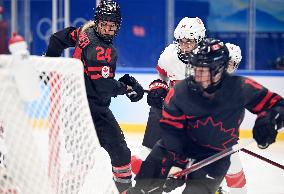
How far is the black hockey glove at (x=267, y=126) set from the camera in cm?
222

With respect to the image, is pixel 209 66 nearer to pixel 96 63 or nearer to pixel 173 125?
pixel 173 125

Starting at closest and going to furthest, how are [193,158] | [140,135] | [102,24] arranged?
[193,158] → [102,24] → [140,135]

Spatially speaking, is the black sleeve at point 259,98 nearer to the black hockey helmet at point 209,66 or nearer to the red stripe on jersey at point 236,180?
the black hockey helmet at point 209,66

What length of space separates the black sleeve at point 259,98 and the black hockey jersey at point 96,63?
88 centimetres

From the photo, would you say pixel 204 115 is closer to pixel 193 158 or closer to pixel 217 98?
pixel 217 98

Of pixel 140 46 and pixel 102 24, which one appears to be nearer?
pixel 102 24

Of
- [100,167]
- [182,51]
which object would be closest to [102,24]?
[182,51]

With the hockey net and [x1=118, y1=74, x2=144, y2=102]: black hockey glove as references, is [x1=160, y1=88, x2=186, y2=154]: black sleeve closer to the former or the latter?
the hockey net

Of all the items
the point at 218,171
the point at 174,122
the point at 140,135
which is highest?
the point at 174,122

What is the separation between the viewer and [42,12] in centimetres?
965

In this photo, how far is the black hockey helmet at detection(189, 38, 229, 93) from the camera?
221cm

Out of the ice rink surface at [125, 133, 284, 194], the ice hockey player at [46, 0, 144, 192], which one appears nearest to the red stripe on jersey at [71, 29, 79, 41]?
the ice hockey player at [46, 0, 144, 192]

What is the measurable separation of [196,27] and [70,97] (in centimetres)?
106

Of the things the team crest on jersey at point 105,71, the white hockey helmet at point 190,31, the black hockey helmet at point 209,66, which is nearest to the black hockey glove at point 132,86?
the team crest on jersey at point 105,71
